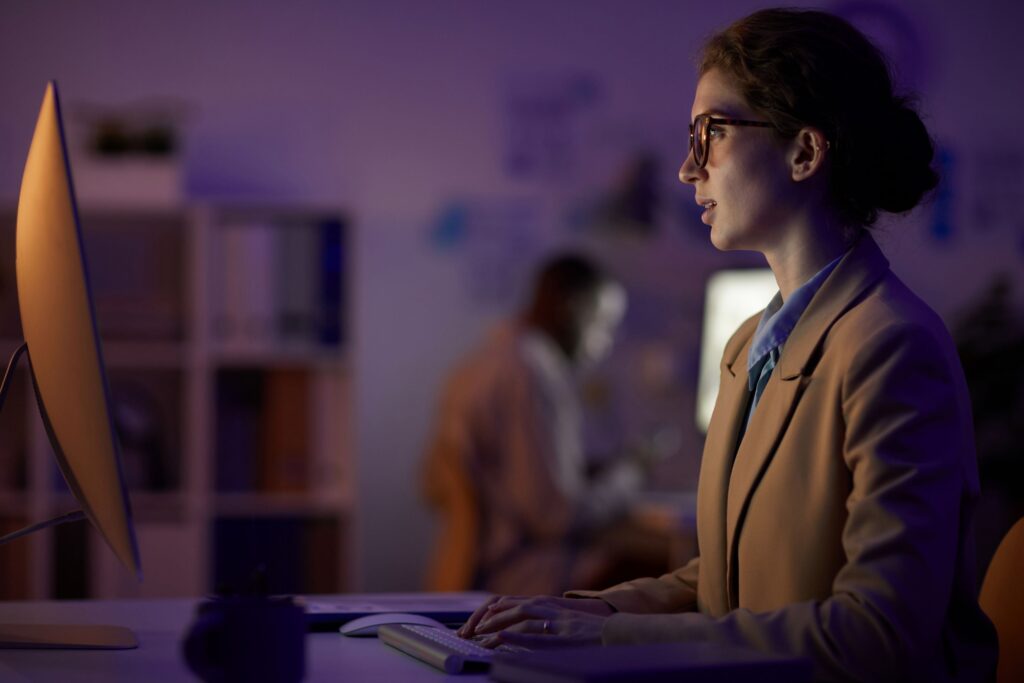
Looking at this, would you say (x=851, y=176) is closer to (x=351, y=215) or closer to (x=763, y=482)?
(x=763, y=482)

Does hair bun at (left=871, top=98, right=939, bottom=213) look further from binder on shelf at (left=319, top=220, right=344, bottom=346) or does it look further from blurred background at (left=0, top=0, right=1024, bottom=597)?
blurred background at (left=0, top=0, right=1024, bottom=597)

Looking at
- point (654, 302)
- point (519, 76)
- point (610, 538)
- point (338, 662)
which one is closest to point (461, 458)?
point (610, 538)

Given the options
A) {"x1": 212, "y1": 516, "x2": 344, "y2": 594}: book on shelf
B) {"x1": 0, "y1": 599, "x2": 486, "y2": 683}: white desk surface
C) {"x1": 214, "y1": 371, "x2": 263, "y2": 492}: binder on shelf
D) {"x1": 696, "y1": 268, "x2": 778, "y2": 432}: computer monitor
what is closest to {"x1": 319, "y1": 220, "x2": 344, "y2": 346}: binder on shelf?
{"x1": 214, "y1": 371, "x2": 263, "y2": 492}: binder on shelf

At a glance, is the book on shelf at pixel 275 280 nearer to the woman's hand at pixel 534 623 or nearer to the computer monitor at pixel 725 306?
the computer monitor at pixel 725 306

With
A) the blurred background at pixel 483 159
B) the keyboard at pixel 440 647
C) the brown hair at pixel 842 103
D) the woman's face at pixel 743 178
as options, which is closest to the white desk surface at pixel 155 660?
the keyboard at pixel 440 647

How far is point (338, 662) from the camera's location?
1415mm

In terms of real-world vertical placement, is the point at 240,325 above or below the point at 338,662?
above

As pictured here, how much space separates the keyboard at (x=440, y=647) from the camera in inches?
52.6

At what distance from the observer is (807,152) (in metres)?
1.53

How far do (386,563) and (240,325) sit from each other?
4.23 ft

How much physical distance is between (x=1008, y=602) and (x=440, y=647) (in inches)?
27.9

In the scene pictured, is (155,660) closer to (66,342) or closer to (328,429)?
(66,342)

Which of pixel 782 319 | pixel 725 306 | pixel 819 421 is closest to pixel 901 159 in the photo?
pixel 782 319

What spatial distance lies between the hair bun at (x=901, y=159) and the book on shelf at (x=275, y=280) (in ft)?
9.18
